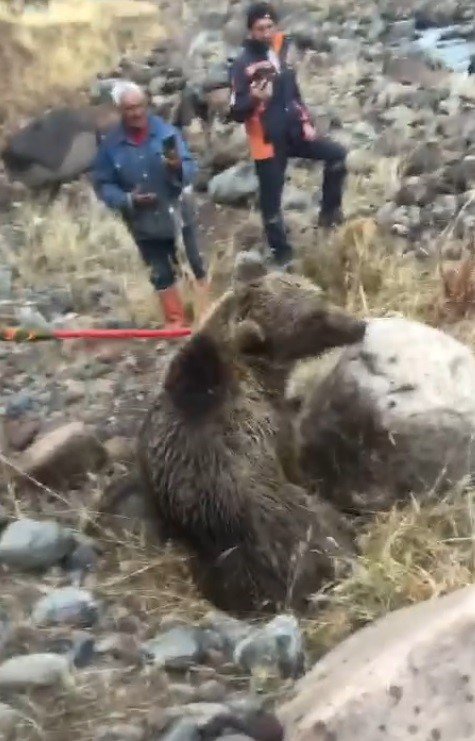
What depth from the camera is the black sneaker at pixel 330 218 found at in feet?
23.3

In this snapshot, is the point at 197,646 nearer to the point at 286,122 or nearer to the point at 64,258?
the point at 286,122

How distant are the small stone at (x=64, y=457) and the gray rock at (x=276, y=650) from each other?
1.40 m

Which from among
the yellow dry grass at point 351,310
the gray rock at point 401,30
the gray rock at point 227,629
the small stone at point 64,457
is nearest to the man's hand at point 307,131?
the yellow dry grass at point 351,310

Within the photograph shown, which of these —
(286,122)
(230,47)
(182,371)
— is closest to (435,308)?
(286,122)

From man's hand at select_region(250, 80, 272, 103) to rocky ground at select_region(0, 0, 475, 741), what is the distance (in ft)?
2.76

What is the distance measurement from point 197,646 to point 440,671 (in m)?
1.13

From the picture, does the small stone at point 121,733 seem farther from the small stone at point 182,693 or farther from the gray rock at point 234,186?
the gray rock at point 234,186

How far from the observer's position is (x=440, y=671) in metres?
2.84

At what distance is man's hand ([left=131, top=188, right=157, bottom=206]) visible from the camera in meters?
5.58

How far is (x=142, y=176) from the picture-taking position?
5.63 m

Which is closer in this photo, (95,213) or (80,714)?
(80,714)

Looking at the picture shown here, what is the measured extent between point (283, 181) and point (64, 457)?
104 inches

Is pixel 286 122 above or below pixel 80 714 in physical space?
above

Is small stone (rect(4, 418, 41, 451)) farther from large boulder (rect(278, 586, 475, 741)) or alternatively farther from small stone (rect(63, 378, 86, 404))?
large boulder (rect(278, 586, 475, 741))
